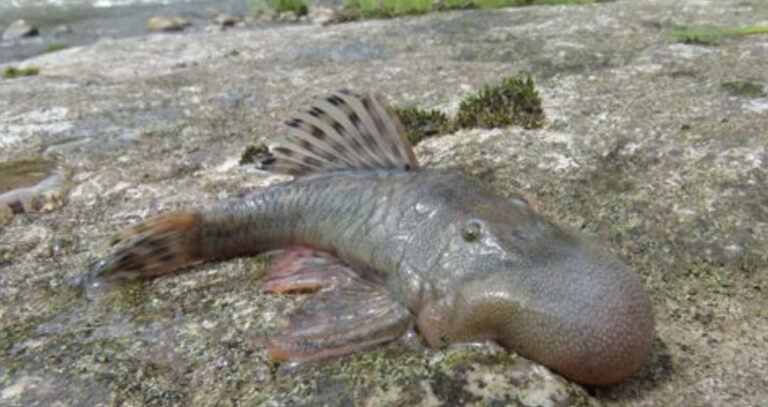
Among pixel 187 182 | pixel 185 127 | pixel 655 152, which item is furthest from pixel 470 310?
pixel 185 127

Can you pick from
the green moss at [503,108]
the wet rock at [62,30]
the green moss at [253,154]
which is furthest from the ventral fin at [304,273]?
the wet rock at [62,30]

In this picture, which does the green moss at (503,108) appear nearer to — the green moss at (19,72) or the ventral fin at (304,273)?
the ventral fin at (304,273)

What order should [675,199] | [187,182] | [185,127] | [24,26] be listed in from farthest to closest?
[24,26] < [185,127] < [187,182] < [675,199]

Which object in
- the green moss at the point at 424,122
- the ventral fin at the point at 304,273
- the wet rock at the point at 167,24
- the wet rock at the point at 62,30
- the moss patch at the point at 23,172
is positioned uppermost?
the green moss at the point at 424,122

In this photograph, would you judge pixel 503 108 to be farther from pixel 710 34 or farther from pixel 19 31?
pixel 19 31

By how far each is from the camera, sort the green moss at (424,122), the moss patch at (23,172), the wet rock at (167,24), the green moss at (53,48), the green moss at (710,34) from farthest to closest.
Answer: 1. the wet rock at (167,24)
2. the green moss at (53,48)
3. the green moss at (710,34)
4. the green moss at (424,122)
5. the moss patch at (23,172)

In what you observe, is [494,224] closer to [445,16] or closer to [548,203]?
[548,203]
